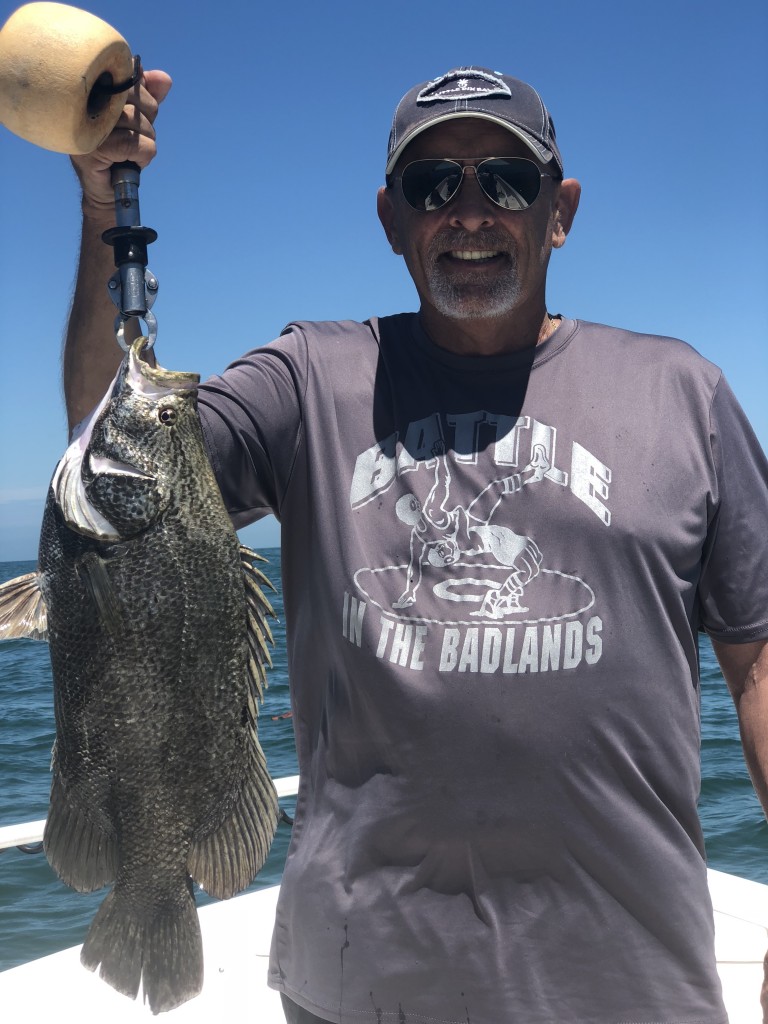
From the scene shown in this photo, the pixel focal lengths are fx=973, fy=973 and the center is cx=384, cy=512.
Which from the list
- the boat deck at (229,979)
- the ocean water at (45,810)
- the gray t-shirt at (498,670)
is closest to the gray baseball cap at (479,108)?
the gray t-shirt at (498,670)

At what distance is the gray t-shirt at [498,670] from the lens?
85.2 inches

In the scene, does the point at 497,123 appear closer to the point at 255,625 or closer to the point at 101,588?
the point at 255,625

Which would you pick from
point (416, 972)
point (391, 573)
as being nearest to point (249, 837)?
point (416, 972)

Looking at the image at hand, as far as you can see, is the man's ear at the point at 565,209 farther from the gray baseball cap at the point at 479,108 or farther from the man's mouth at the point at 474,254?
the man's mouth at the point at 474,254

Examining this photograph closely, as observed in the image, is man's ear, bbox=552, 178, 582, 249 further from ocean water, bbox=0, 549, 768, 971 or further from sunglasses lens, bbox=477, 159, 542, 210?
ocean water, bbox=0, 549, 768, 971

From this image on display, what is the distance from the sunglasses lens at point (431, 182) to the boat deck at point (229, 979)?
3.03m

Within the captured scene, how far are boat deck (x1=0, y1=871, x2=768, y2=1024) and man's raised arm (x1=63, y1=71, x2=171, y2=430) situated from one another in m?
2.52

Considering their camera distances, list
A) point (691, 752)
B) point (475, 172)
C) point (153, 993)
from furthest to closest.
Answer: point (475, 172) < point (691, 752) < point (153, 993)

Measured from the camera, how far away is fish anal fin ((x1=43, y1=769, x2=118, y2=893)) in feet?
6.78

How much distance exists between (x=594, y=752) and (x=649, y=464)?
2.30 ft

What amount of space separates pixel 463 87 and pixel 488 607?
53.3 inches

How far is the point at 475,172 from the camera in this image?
2492mm

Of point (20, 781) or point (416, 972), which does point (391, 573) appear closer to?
point (416, 972)

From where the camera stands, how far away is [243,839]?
7.04 feet
